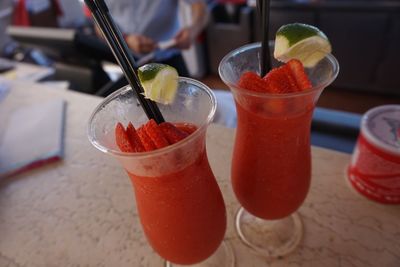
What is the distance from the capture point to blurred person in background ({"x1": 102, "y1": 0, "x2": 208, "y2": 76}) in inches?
57.5

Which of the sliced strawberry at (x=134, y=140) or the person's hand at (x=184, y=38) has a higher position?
the sliced strawberry at (x=134, y=140)

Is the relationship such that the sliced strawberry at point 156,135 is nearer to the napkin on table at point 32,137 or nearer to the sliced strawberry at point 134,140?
the sliced strawberry at point 134,140

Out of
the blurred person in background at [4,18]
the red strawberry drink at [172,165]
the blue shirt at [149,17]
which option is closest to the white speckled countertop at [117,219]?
the red strawberry drink at [172,165]

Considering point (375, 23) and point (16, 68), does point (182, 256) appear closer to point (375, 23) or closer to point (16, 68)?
point (16, 68)

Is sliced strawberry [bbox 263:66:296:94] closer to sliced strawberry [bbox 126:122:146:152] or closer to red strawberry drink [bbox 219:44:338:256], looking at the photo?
red strawberry drink [bbox 219:44:338:256]

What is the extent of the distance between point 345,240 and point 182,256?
0.28 meters

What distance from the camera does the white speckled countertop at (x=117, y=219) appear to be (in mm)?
552

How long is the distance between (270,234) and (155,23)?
1.27 m

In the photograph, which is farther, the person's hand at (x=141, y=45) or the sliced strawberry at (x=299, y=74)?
the person's hand at (x=141, y=45)

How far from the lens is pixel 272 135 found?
47cm

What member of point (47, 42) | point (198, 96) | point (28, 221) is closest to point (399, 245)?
point (198, 96)

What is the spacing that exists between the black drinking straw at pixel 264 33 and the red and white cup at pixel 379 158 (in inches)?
10.7

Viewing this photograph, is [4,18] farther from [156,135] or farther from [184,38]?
[156,135]

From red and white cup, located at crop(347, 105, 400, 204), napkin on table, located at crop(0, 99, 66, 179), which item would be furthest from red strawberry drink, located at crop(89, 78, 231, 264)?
napkin on table, located at crop(0, 99, 66, 179)
